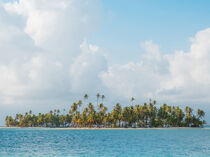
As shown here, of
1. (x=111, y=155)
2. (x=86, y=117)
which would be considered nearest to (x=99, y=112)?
(x=86, y=117)

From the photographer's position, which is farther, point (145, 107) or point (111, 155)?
point (145, 107)

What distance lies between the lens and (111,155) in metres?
45.2

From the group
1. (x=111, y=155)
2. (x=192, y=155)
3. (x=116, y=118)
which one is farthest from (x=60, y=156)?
(x=116, y=118)

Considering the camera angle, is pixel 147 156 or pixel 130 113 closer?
pixel 147 156

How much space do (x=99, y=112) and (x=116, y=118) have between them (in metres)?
14.7

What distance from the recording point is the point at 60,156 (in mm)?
43812

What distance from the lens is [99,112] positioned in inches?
7766

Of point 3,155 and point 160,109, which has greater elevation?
point 160,109

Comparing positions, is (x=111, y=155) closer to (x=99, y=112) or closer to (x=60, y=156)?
(x=60, y=156)

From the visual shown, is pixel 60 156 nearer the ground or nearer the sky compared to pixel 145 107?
nearer the ground

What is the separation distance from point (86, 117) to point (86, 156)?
154625 millimetres

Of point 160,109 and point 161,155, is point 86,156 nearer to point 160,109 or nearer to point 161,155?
point 161,155

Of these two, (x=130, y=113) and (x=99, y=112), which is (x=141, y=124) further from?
(x=99, y=112)

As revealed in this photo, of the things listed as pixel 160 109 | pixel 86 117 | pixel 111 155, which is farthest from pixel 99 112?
pixel 111 155
